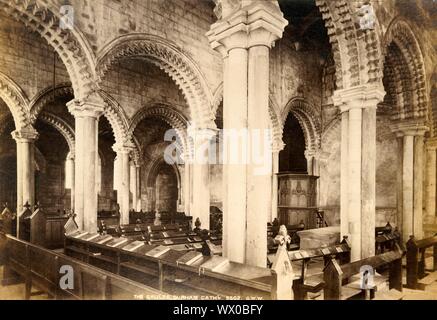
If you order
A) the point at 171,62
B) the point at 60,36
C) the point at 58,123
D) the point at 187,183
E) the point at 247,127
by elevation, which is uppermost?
the point at 171,62

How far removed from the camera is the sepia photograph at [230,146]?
14.7 feet

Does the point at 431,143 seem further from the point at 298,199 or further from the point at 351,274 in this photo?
the point at 351,274

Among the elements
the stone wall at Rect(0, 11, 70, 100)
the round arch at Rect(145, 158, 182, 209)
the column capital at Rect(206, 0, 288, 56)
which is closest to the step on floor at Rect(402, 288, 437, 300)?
the column capital at Rect(206, 0, 288, 56)

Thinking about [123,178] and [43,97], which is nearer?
[43,97]

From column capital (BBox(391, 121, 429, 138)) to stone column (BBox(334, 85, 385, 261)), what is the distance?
11.4 ft

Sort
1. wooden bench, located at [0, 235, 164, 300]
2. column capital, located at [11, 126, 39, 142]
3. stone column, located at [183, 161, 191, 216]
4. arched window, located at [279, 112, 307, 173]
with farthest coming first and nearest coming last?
1. arched window, located at [279, 112, 307, 173]
2. stone column, located at [183, 161, 191, 216]
3. column capital, located at [11, 126, 39, 142]
4. wooden bench, located at [0, 235, 164, 300]

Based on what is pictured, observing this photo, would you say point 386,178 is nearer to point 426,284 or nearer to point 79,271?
point 426,284

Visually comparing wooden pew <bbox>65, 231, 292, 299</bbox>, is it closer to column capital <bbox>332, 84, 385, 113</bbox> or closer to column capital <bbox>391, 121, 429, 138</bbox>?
column capital <bbox>332, 84, 385, 113</bbox>

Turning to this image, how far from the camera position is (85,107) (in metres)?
8.03

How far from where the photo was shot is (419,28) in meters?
9.61

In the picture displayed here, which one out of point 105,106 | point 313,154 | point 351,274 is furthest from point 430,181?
point 105,106

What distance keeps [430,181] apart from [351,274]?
408 inches

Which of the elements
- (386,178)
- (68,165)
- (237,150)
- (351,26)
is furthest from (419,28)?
(68,165)

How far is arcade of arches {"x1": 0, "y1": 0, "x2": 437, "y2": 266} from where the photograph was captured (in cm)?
465
